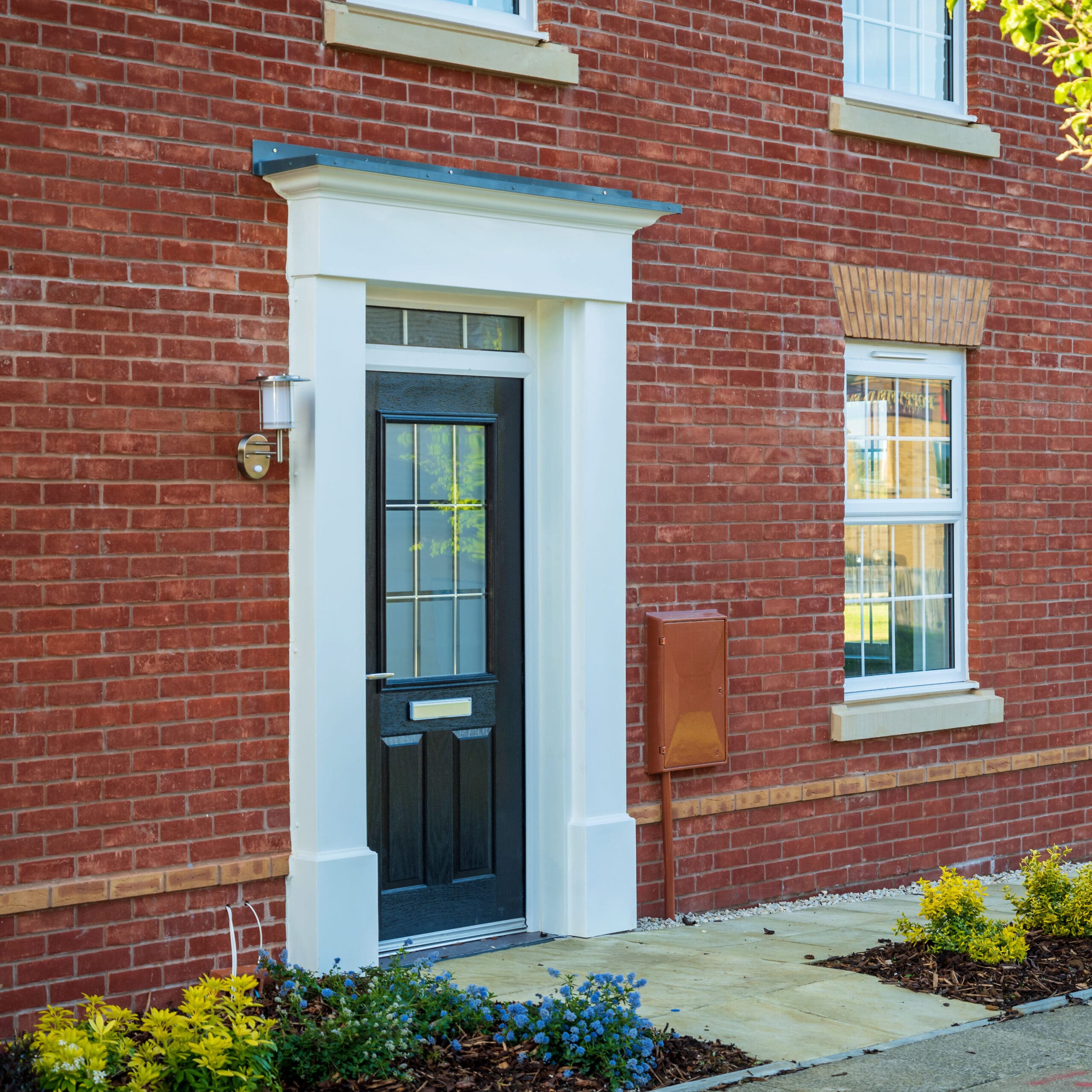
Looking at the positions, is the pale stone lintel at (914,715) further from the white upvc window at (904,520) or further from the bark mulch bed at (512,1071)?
the bark mulch bed at (512,1071)

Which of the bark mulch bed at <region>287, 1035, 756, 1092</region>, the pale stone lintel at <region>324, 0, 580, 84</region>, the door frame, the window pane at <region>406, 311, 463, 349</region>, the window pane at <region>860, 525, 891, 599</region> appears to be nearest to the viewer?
the bark mulch bed at <region>287, 1035, 756, 1092</region>

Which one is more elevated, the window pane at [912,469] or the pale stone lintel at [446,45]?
the pale stone lintel at [446,45]

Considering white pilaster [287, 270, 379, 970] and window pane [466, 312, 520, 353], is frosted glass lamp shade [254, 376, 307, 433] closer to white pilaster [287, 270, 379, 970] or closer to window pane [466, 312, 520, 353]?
white pilaster [287, 270, 379, 970]

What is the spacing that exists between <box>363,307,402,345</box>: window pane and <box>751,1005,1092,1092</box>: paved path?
3328mm

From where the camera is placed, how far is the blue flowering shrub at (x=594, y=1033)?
4.78 metres

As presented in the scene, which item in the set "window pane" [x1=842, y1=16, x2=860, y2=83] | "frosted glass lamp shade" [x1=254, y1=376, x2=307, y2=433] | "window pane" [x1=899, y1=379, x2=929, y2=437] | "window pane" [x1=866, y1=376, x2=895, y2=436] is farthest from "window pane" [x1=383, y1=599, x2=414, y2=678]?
"window pane" [x1=842, y1=16, x2=860, y2=83]

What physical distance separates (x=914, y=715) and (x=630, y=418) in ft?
8.37

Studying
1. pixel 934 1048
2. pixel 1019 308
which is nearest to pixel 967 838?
pixel 1019 308

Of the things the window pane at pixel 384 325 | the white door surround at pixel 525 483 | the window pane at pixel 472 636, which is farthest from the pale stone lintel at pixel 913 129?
the window pane at pixel 472 636

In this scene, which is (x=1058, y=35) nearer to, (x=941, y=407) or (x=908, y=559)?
(x=941, y=407)

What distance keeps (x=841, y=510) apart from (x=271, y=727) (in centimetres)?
350

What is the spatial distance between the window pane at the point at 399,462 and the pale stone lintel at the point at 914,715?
279cm

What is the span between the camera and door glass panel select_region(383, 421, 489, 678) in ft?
21.4

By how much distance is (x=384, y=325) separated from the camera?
21.2 feet
